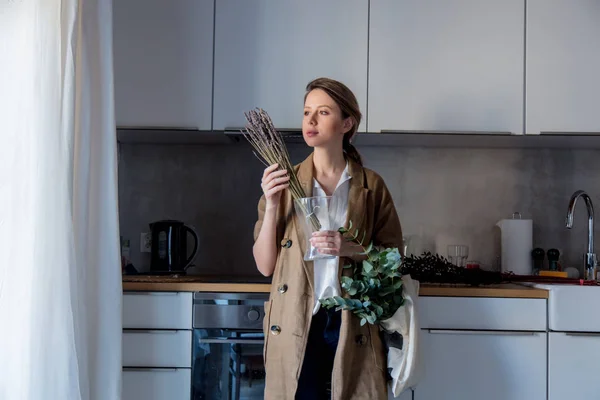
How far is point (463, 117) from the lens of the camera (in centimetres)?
240

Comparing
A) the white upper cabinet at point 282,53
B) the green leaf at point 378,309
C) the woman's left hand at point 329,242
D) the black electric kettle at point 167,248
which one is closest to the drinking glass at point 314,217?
the woman's left hand at point 329,242

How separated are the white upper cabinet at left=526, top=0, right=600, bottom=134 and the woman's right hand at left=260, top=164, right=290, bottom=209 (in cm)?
123

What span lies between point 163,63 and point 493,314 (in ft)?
4.93

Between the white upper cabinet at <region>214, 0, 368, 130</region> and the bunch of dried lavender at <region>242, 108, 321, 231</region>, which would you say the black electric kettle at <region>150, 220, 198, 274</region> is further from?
the bunch of dried lavender at <region>242, 108, 321, 231</region>

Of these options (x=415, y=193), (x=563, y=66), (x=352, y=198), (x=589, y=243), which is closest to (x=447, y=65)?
(x=563, y=66)

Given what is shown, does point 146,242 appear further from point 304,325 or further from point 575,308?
point 575,308

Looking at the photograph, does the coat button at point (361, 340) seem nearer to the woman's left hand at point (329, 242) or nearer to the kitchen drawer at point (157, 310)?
the woman's left hand at point (329, 242)

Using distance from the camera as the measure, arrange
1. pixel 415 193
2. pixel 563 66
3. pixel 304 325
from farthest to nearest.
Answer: pixel 415 193 → pixel 563 66 → pixel 304 325

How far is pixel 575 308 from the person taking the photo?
206 centimetres

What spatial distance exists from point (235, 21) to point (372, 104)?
24.1 inches

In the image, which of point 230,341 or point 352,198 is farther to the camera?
point 230,341

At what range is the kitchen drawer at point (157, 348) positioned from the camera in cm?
209

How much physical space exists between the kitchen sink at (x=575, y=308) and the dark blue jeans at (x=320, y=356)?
33.7 inches

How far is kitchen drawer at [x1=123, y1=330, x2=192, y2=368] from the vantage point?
2090 millimetres
